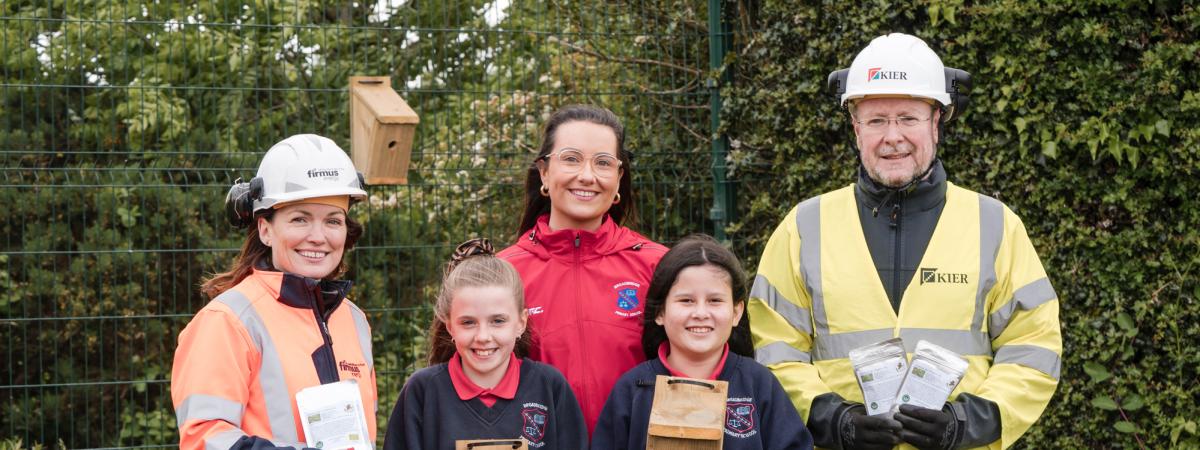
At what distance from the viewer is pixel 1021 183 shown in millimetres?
5699

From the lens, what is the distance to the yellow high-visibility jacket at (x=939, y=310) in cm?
368

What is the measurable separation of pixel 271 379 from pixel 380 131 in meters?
2.83

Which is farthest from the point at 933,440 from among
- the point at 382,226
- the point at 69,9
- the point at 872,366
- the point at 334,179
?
the point at 69,9

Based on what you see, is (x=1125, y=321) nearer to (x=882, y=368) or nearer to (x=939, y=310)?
(x=939, y=310)

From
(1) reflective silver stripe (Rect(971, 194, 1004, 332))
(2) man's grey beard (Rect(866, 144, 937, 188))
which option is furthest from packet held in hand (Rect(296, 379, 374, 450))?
(1) reflective silver stripe (Rect(971, 194, 1004, 332))

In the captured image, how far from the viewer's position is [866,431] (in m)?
3.58

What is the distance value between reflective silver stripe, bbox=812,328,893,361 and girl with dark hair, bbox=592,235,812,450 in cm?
18

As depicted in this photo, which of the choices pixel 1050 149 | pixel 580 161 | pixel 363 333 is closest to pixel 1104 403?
pixel 1050 149

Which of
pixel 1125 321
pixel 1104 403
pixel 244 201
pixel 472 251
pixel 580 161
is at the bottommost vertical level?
pixel 1104 403

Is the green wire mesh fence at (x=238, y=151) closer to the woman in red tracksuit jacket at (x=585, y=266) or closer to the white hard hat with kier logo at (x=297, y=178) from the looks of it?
the woman in red tracksuit jacket at (x=585, y=266)

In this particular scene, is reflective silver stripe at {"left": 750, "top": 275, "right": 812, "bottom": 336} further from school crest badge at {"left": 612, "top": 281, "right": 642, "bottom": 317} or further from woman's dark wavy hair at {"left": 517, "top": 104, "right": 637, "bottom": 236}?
woman's dark wavy hair at {"left": 517, "top": 104, "right": 637, "bottom": 236}

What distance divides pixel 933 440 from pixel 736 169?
142 inches

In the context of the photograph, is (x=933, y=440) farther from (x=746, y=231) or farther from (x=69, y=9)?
(x=69, y=9)

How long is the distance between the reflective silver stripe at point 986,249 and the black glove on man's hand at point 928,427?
338 millimetres
